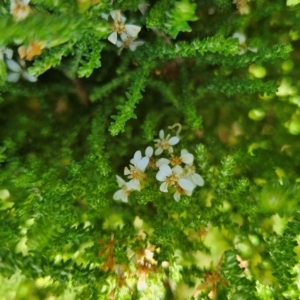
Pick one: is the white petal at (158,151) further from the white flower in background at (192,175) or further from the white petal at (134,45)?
the white petal at (134,45)

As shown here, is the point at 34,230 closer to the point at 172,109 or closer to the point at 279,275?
the point at 172,109

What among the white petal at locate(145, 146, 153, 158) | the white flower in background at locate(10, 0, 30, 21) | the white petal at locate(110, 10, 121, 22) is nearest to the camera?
the white flower in background at locate(10, 0, 30, 21)

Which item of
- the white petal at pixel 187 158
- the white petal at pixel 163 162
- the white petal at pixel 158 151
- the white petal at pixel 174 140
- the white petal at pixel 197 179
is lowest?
the white petal at pixel 197 179

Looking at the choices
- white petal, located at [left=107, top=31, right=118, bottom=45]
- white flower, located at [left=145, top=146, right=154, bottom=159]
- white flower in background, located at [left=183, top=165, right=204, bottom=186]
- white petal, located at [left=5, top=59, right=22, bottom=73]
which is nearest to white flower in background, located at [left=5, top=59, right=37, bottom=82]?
white petal, located at [left=5, top=59, right=22, bottom=73]

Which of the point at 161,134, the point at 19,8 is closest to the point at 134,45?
the point at 161,134

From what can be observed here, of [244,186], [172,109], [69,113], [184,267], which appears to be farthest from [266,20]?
[184,267]

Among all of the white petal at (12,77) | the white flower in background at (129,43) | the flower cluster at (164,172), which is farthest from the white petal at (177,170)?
the white petal at (12,77)

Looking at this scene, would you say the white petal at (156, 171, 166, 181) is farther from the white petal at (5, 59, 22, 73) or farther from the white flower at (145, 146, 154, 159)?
the white petal at (5, 59, 22, 73)
